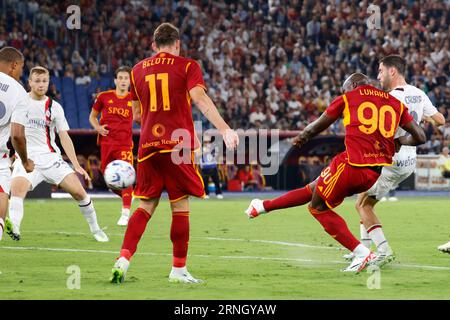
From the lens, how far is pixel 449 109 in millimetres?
33875

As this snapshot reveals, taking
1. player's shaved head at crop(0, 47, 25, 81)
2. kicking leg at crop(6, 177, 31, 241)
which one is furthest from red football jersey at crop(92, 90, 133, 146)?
player's shaved head at crop(0, 47, 25, 81)

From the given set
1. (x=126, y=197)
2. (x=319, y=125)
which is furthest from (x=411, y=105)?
(x=126, y=197)

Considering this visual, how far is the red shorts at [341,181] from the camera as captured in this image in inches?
391

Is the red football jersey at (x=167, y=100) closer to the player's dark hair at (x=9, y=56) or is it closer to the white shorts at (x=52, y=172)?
the player's dark hair at (x=9, y=56)

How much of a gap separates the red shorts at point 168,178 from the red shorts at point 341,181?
1.45 metres

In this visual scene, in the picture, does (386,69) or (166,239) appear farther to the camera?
(166,239)

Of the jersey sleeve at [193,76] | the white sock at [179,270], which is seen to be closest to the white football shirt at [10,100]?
the jersey sleeve at [193,76]

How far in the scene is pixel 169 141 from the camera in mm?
9117

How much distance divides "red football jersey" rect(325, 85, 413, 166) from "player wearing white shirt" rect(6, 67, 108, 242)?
4848mm

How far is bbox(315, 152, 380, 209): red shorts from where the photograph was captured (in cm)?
993
